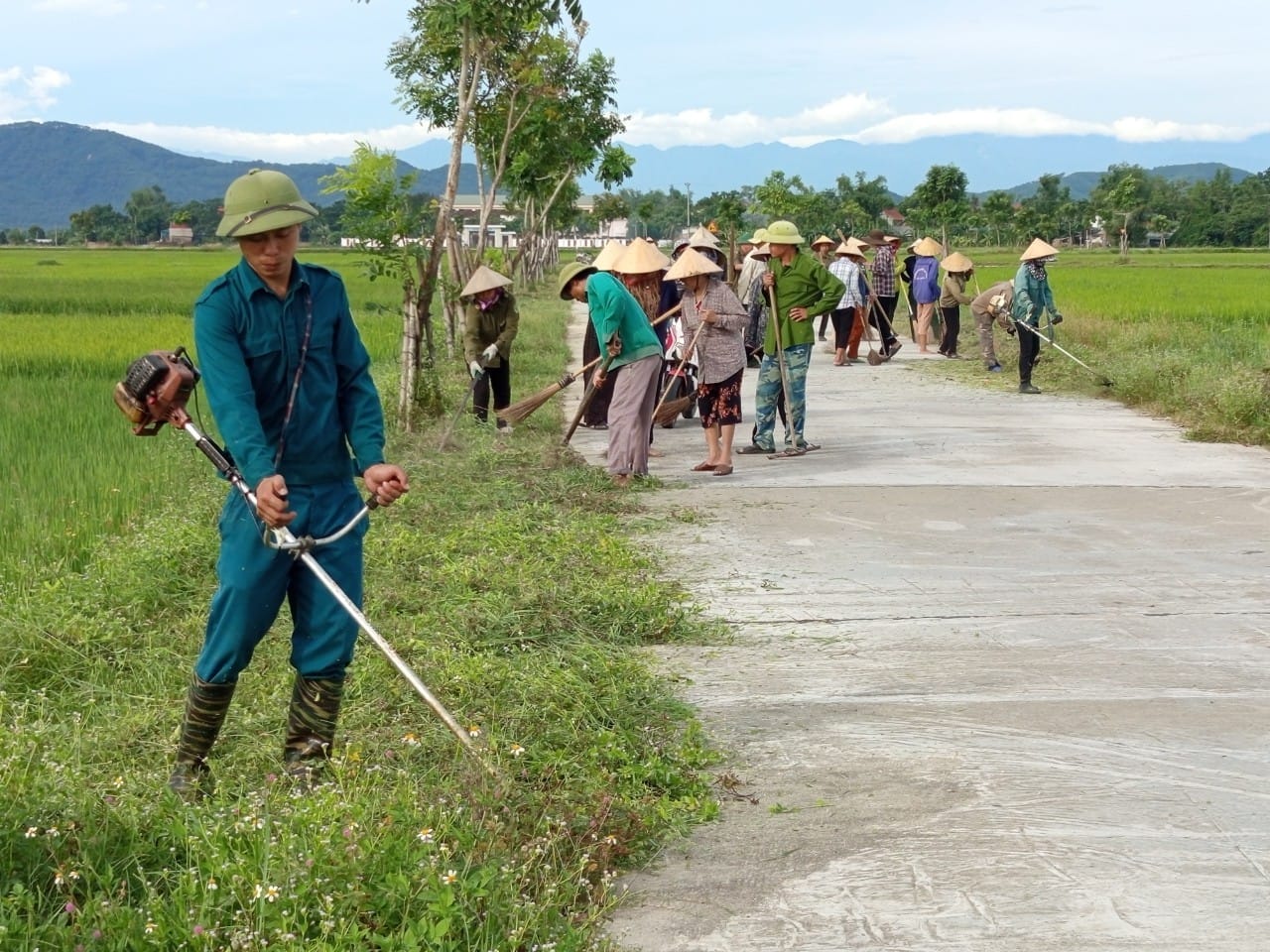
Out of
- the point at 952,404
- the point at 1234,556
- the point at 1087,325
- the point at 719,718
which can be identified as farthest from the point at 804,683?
the point at 1087,325

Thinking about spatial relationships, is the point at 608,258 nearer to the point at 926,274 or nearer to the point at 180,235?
the point at 926,274

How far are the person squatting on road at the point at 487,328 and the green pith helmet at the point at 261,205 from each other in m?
7.75

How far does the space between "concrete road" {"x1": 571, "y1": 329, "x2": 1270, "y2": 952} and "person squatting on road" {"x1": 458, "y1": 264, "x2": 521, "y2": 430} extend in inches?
108

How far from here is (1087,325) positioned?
20094 millimetres

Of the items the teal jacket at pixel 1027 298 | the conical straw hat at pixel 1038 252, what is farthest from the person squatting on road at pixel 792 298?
the conical straw hat at pixel 1038 252

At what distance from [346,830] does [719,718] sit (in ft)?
6.65

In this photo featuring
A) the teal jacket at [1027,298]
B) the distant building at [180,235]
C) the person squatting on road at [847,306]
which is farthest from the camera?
the distant building at [180,235]

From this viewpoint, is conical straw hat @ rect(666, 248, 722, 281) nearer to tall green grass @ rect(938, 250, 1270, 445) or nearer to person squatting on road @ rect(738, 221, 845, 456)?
person squatting on road @ rect(738, 221, 845, 456)

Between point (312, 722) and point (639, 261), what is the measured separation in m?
6.19

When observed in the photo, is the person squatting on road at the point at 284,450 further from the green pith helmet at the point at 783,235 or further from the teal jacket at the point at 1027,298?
the teal jacket at the point at 1027,298

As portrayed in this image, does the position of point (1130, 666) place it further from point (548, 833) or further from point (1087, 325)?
point (1087, 325)

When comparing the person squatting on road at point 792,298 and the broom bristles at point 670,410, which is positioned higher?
the person squatting on road at point 792,298

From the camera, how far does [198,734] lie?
4.29 metres

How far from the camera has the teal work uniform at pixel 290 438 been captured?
13.3 ft
